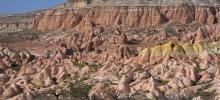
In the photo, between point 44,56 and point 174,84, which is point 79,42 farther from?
point 174,84

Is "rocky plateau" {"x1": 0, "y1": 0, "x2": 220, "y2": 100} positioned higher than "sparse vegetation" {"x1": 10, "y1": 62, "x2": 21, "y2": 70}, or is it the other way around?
"rocky plateau" {"x1": 0, "y1": 0, "x2": 220, "y2": 100}

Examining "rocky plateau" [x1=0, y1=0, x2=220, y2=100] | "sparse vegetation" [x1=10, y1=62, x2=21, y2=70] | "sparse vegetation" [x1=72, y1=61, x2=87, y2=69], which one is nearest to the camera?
"rocky plateau" [x1=0, y1=0, x2=220, y2=100]

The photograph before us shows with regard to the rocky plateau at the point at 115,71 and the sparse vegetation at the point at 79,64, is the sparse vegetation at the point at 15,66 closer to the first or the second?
the rocky plateau at the point at 115,71

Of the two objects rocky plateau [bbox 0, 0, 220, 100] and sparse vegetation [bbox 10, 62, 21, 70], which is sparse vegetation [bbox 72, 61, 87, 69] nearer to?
rocky plateau [bbox 0, 0, 220, 100]

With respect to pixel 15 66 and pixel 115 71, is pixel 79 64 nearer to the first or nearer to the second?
pixel 115 71

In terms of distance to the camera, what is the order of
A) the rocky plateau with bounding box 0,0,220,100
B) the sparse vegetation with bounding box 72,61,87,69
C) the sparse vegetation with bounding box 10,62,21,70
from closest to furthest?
the rocky plateau with bounding box 0,0,220,100, the sparse vegetation with bounding box 72,61,87,69, the sparse vegetation with bounding box 10,62,21,70

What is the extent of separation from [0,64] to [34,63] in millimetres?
6620

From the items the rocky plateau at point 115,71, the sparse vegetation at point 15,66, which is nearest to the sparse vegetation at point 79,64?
the rocky plateau at point 115,71

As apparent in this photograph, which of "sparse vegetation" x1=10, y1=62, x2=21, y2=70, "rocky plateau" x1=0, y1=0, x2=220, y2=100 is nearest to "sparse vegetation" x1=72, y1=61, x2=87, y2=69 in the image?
"rocky plateau" x1=0, y1=0, x2=220, y2=100

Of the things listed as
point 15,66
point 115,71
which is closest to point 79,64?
point 115,71

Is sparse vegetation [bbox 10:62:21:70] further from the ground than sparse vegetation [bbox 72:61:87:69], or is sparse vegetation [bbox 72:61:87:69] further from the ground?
sparse vegetation [bbox 72:61:87:69]

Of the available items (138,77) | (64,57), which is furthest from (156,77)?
(64,57)

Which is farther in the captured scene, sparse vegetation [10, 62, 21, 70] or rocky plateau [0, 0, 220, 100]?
sparse vegetation [10, 62, 21, 70]

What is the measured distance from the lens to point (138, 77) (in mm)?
125938
